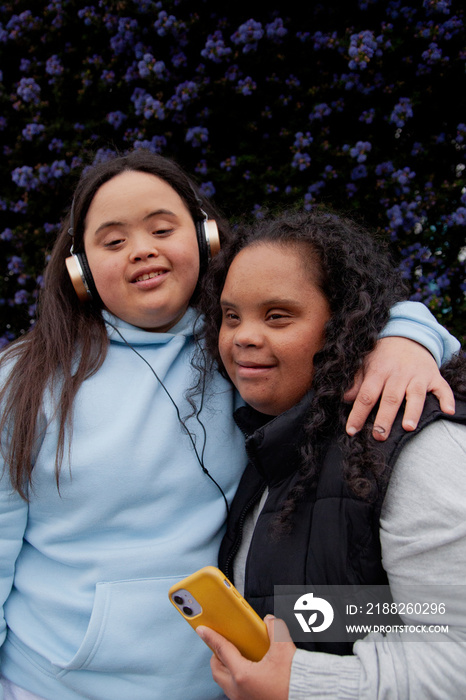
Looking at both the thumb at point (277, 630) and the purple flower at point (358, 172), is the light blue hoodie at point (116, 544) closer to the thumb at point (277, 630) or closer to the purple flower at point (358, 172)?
the thumb at point (277, 630)

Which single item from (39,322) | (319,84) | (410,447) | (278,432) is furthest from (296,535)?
(319,84)

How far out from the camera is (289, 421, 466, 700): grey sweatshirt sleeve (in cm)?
102

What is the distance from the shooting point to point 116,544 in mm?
1477

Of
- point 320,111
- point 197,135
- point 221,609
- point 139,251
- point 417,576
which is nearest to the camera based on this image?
point 417,576

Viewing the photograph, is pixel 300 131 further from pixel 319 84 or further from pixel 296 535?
pixel 296 535

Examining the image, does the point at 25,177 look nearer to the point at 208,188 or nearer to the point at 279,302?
the point at 208,188

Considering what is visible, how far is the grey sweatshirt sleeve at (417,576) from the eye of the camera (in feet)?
3.34

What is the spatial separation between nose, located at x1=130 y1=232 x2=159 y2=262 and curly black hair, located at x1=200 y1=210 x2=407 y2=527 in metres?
0.24

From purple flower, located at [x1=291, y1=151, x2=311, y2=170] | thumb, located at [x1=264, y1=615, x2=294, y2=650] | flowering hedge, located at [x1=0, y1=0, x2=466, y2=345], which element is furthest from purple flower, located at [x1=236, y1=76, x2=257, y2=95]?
thumb, located at [x1=264, y1=615, x2=294, y2=650]

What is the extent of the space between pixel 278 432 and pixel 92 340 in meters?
0.77

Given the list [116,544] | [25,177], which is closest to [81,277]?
[116,544]

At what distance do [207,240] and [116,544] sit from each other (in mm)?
1070

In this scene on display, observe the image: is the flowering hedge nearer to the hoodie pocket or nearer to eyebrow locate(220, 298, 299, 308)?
eyebrow locate(220, 298, 299, 308)

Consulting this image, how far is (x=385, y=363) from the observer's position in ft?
4.30
